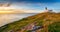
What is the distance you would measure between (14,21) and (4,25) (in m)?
0.20

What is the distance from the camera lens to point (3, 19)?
2965 mm

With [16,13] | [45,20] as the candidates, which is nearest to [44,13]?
[45,20]

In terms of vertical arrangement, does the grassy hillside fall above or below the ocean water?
below

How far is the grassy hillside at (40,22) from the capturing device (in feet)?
9.34

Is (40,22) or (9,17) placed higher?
(9,17)

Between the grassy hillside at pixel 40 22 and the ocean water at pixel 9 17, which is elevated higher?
the ocean water at pixel 9 17

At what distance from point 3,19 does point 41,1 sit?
77cm

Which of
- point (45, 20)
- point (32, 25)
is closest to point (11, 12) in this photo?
point (32, 25)

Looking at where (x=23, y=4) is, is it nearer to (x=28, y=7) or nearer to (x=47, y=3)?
(x=28, y=7)

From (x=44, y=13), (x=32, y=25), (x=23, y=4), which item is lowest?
(x=32, y=25)

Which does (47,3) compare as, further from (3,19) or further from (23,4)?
(3,19)

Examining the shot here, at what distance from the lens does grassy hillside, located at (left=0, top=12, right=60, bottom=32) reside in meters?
2.85

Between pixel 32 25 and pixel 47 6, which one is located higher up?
pixel 47 6

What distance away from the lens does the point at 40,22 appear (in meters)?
2.89
